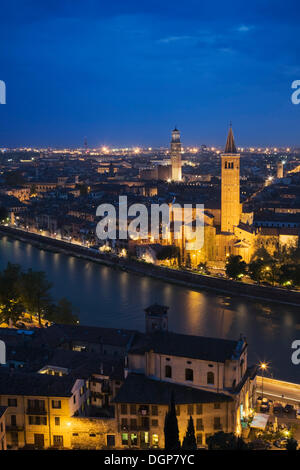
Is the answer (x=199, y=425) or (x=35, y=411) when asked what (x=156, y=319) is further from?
(x=35, y=411)

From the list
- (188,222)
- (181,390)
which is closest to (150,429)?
(181,390)

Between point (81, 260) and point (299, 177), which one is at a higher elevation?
point (299, 177)

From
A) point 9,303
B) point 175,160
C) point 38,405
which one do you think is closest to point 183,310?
point 9,303

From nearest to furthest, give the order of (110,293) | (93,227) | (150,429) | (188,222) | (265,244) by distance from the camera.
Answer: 1. (150,429)
2. (110,293)
3. (265,244)
4. (188,222)
5. (93,227)

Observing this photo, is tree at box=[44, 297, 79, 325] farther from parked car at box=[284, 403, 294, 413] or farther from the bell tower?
parked car at box=[284, 403, 294, 413]

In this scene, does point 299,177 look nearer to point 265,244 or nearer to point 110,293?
point 265,244
